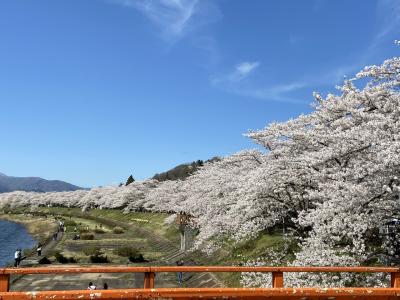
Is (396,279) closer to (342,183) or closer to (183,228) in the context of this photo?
(342,183)

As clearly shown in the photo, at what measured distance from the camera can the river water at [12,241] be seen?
191 ft

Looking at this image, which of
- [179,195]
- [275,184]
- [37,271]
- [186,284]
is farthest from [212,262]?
[179,195]

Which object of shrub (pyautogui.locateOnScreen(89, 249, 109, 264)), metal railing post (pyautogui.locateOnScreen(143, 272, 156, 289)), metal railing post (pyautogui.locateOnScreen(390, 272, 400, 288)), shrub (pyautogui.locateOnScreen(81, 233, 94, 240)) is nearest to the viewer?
metal railing post (pyautogui.locateOnScreen(143, 272, 156, 289))

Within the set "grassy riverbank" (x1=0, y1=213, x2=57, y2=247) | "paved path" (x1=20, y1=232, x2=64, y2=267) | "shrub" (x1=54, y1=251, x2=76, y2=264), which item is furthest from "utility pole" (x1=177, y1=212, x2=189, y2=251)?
"grassy riverbank" (x1=0, y1=213, x2=57, y2=247)

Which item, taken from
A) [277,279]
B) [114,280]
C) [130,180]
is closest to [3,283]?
[277,279]

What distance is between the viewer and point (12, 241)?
252ft

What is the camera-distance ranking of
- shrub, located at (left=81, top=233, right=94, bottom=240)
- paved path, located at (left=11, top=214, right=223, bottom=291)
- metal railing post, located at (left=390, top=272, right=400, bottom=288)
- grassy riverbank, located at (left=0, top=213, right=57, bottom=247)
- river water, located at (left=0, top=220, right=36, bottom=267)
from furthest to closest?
grassy riverbank, located at (left=0, top=213, right=57, bottom=247)
shrub, located at (left=81, top=233, right=94, bottom=240)
river water, located at (left=0, top=220, right=36, bottom=267)
paved path, located at (left=11, top=214, right=223, bottom=291)
metal railing post, located at (left=390, top=272, right=400, bottom=288)

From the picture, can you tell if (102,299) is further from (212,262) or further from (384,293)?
(212,262)

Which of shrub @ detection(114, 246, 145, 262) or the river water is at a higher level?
shrub @ detection(114, 246, 145, 262)

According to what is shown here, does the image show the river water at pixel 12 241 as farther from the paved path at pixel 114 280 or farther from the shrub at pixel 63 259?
the paved path at pixel 114 280

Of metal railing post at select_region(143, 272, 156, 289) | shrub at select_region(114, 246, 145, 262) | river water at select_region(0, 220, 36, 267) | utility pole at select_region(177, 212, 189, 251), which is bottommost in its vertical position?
river water at select_region(0, 220, 36, 267)

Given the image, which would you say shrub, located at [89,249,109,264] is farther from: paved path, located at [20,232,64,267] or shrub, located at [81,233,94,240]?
shrub, located at [81,233,94,240]

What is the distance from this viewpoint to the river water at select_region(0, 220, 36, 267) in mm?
58263

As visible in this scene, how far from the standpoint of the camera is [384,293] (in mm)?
4602
